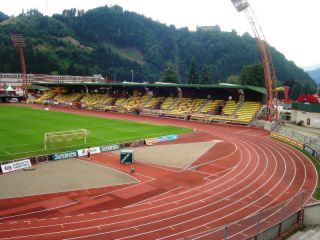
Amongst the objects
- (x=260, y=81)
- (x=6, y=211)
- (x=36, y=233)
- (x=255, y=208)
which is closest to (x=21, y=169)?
(x=6, y=211)

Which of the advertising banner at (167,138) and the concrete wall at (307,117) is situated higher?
the concrete wall at (307,117)

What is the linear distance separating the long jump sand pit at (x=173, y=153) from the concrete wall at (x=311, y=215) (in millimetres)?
13091

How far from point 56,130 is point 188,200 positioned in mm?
29159

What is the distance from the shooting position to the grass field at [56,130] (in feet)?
111

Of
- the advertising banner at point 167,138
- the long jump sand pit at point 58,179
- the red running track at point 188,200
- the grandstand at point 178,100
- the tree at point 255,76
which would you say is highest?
the tree at point 255,76

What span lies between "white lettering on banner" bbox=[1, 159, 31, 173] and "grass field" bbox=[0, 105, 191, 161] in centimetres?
315

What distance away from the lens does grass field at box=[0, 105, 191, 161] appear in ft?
111

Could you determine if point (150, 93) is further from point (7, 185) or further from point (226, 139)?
point (7, 185)

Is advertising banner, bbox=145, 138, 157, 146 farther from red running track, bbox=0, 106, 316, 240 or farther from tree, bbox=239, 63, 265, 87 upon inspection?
tree, bbox=239, 63, 265, 87

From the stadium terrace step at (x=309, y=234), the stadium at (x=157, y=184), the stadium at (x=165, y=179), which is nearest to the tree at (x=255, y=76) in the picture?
the stadium at (x=165, y=179)

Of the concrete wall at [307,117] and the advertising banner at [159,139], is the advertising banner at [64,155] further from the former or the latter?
the concrete wall at [307,117]

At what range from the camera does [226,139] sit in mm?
43469

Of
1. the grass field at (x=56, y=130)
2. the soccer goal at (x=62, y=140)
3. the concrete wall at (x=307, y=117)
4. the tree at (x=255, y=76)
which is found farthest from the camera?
the tree at (x=255, y=76)

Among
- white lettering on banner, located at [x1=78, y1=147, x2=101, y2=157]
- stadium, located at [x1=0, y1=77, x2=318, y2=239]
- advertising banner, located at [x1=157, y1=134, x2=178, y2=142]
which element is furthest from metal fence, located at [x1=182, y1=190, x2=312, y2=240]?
advertising banner, located at [x1=157, y1=134, x2=178, y2=142]
